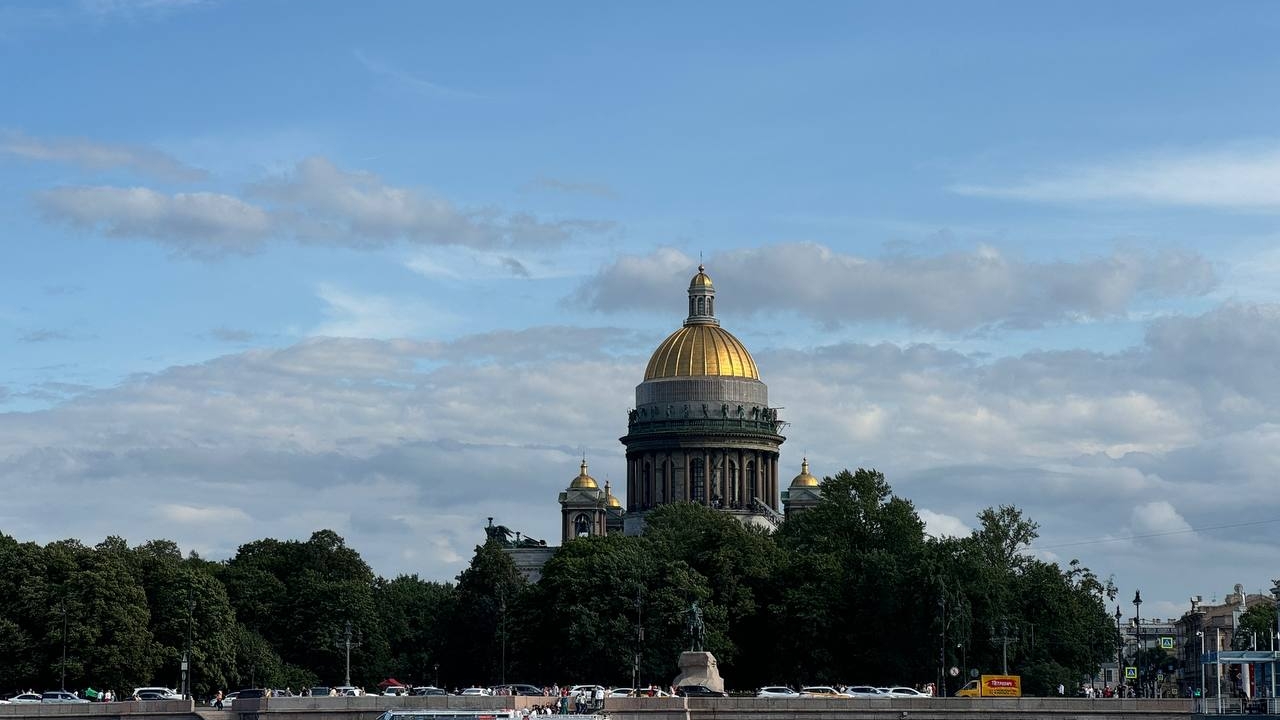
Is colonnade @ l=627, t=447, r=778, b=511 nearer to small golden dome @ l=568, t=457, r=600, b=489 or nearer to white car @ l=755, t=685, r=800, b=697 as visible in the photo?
small golden dome @ l=568, t=457, r=600, b=489

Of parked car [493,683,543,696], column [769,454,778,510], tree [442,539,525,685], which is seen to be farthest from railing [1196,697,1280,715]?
column [769,454,778,510]

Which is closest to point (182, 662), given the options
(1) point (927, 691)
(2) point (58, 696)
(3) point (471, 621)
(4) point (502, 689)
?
(2) point (58, 696)

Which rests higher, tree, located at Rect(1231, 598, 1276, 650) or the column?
the column

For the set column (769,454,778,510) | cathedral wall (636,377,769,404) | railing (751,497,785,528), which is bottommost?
railing (751,497,785,528)

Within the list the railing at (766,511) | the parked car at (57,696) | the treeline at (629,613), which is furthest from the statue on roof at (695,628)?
the railing at (766,511)

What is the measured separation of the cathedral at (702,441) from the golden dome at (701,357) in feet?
0.28

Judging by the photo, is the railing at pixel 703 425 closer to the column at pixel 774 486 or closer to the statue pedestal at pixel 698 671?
the column at pixel 774 486

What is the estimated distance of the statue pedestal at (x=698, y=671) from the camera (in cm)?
8912

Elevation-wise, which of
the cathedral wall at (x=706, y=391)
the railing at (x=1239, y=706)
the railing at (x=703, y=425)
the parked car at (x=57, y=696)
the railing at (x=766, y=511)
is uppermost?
the cathedral wall at (x=706, y=391)

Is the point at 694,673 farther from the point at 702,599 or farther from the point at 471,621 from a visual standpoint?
the point at 471,621

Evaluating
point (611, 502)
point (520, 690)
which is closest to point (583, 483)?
point (611, 502)

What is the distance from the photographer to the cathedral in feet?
584

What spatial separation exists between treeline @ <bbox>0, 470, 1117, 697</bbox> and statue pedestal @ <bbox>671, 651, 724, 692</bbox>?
501 inches

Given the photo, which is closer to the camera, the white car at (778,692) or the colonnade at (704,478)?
the white car at (778,692)
